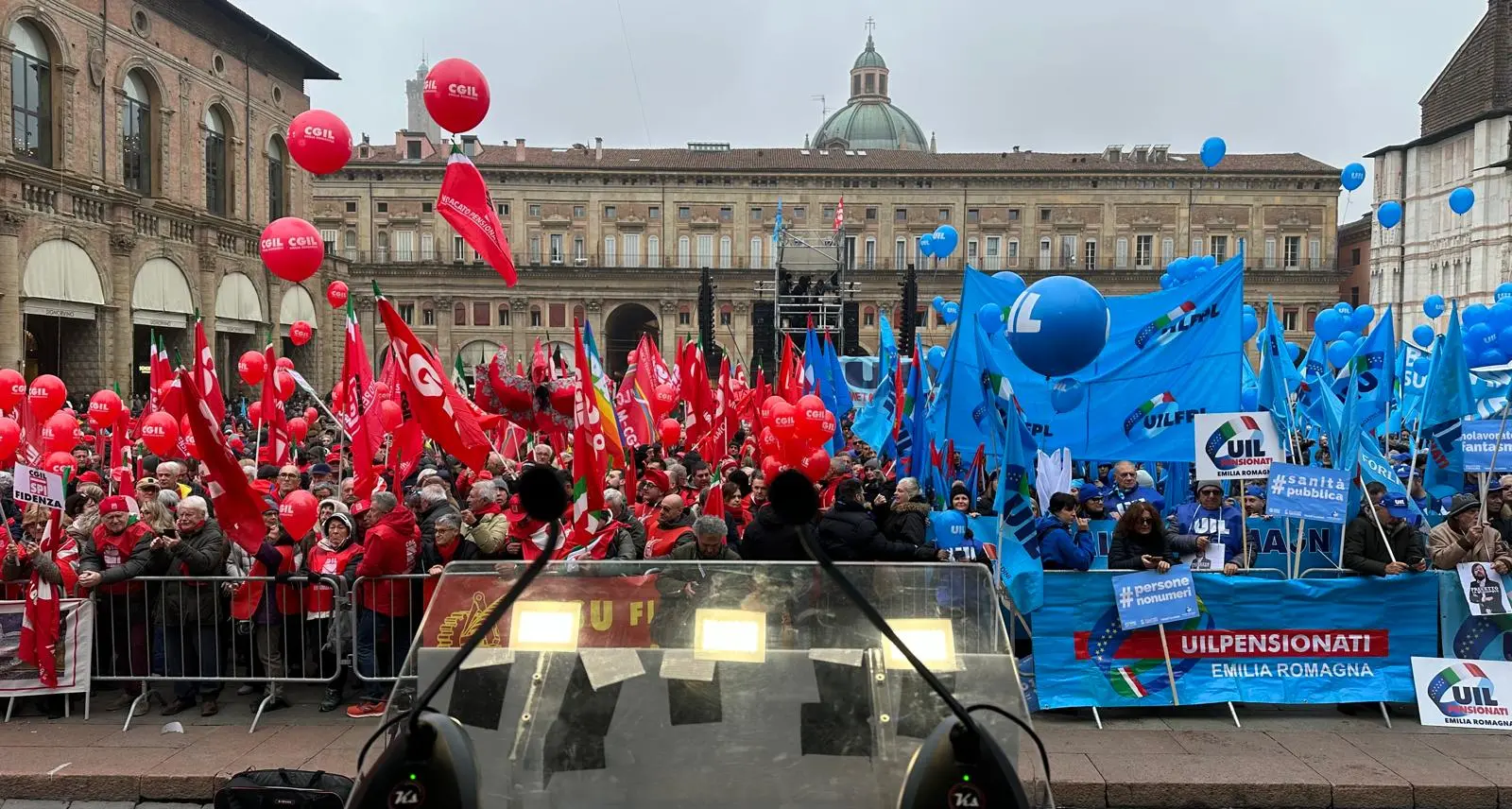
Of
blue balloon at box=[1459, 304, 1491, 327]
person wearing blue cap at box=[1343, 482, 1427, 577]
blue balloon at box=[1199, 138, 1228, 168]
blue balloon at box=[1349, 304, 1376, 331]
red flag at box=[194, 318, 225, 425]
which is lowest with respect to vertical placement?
person wearing blue cap at box=[1343, 482, 1427, 577]

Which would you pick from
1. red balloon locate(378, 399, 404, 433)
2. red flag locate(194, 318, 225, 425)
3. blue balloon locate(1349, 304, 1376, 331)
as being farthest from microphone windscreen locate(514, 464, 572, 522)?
blue balloon locate(1349, 304, 1376, 331)

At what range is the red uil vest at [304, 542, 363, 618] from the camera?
6.56 meters

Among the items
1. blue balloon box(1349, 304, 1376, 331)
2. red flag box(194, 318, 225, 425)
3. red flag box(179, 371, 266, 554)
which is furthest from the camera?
blue balloon box(1349, 304, 1376, 331)

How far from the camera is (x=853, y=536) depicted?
22.3 ft

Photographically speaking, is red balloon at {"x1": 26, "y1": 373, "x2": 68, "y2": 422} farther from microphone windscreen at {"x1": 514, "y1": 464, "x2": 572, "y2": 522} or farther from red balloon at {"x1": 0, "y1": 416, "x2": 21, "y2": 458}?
microphone windscreen at {"x1": 514, "y1": 464, "x2": 572, "y2": 522}

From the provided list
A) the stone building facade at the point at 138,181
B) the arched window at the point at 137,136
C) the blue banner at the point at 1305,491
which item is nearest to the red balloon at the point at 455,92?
the blue banner at the point at 1305,491

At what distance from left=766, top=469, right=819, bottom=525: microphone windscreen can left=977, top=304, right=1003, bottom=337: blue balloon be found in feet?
31.1

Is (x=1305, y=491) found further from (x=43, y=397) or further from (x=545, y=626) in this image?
(x=43, y=397)

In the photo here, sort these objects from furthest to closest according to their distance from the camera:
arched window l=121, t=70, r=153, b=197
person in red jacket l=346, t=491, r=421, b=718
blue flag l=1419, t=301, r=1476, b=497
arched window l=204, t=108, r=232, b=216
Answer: arched window l=204, t=108, r=232, b=216 < arched window l=121, t=70, r=153, b=197 < blue flag l=1419, t=301, r=1476, b=497 < person in red jacket l=346, t=491, r=421, b=718

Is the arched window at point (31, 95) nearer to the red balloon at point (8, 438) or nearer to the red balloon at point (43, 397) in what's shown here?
the red balloon at point (43, 397)

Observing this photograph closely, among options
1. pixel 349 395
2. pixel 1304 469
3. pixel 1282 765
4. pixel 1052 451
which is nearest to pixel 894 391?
pixel 1052 451

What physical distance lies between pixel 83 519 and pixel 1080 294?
6.63 metres

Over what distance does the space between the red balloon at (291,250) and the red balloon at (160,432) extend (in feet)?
7.26

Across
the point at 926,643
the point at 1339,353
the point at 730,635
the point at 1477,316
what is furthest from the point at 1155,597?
the point at 1477,316
